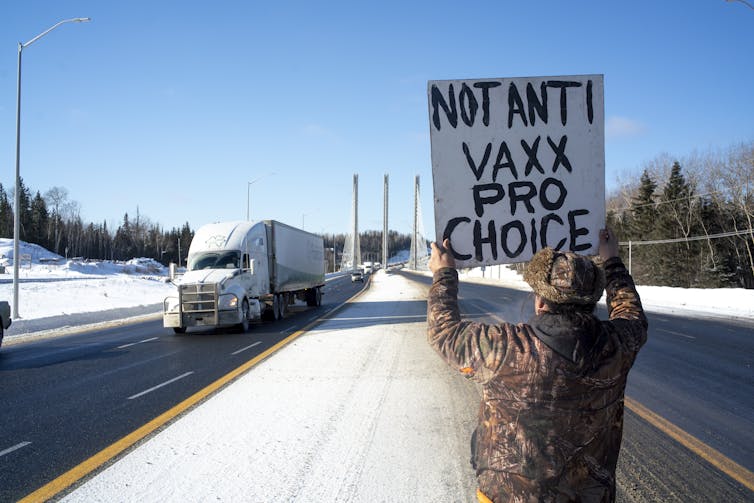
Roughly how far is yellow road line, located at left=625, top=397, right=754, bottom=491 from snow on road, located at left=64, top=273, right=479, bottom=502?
6.59 feet

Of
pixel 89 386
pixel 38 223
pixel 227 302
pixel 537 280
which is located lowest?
pixel 89 386

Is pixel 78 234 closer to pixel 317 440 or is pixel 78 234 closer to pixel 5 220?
pixel 5 220

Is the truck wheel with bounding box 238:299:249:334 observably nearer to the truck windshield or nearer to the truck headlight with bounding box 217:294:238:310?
the truck headlight with bounding box 217:294:238:310

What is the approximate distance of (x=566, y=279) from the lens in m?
2.14

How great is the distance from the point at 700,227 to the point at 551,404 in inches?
2515

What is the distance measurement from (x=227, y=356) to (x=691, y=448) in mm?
8798

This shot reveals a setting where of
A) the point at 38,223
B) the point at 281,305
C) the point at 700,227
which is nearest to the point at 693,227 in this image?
the point at 700,227

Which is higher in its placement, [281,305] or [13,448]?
[281,305]

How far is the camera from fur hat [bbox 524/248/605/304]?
2131mm

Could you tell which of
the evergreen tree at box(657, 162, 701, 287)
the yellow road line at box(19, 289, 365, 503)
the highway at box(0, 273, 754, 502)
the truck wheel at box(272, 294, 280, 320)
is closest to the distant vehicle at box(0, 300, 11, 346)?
the highway at box(0, 273, 754, 502)

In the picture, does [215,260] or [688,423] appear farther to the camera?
[215,260]

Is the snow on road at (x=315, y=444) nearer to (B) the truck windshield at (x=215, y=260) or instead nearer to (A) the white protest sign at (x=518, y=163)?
(A) the white protest sign at (x=518, y=163)

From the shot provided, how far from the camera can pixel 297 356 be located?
11.0m

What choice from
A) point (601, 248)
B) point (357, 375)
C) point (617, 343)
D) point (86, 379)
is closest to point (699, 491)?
point (601, 248)
